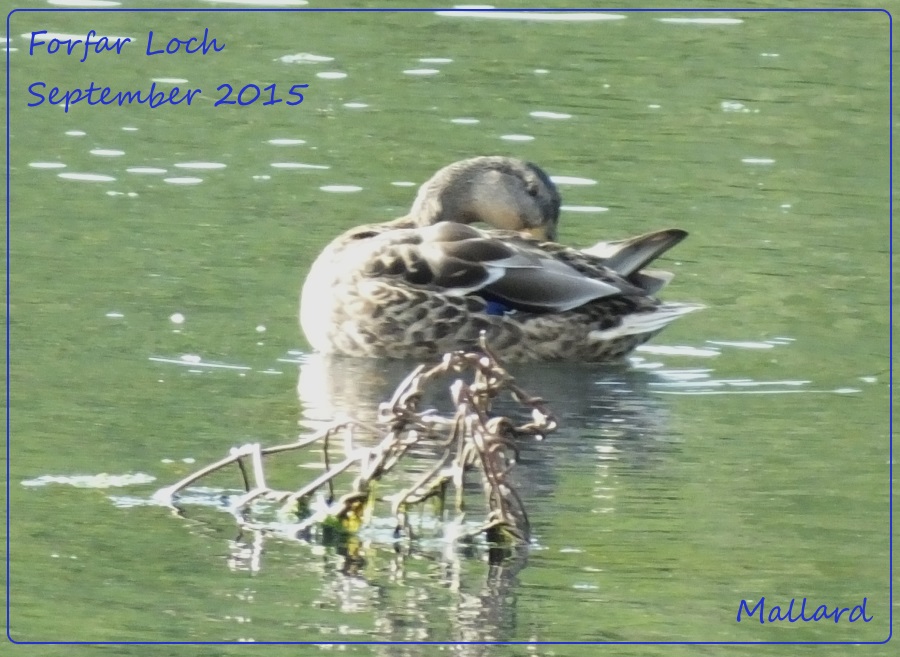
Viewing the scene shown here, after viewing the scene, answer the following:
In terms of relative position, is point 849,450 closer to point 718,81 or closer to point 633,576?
point 633,576

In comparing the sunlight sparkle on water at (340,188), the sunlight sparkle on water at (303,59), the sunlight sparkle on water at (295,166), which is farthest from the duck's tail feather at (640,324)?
the sunlight sparkle on water at (303,59)

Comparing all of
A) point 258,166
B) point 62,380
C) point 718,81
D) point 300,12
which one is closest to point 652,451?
point 62,380

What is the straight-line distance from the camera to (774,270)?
12062mm

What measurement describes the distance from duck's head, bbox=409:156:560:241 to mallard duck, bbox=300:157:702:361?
0.84 meters

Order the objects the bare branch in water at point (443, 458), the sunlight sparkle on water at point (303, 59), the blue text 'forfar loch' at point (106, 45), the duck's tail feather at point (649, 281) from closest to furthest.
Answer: the bare branch in water at point (443, 458), the duck's tail feather at point (649, 281), the blue text 'forfar loch' at point (106, 45), the sunlight sparkle on water at point (303, 59)

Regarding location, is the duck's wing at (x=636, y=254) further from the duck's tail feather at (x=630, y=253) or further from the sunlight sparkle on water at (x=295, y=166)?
the sunlight sparkle on water at (x=295, y=166)

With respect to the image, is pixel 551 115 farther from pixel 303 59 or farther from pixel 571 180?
pixel 303 59

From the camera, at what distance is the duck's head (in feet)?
38.4

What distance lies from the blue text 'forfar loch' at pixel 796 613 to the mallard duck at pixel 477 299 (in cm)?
368

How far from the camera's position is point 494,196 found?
11.8m

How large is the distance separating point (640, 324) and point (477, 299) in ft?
2.72

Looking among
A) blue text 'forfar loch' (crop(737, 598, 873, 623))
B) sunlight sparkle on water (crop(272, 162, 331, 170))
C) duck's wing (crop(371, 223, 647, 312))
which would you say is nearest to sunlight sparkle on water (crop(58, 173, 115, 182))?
sunlight sparkle on water (crop(272, 162, 331, 170))

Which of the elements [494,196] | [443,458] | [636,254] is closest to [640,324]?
[636,254]

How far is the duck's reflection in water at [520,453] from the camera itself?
21.7 ft
